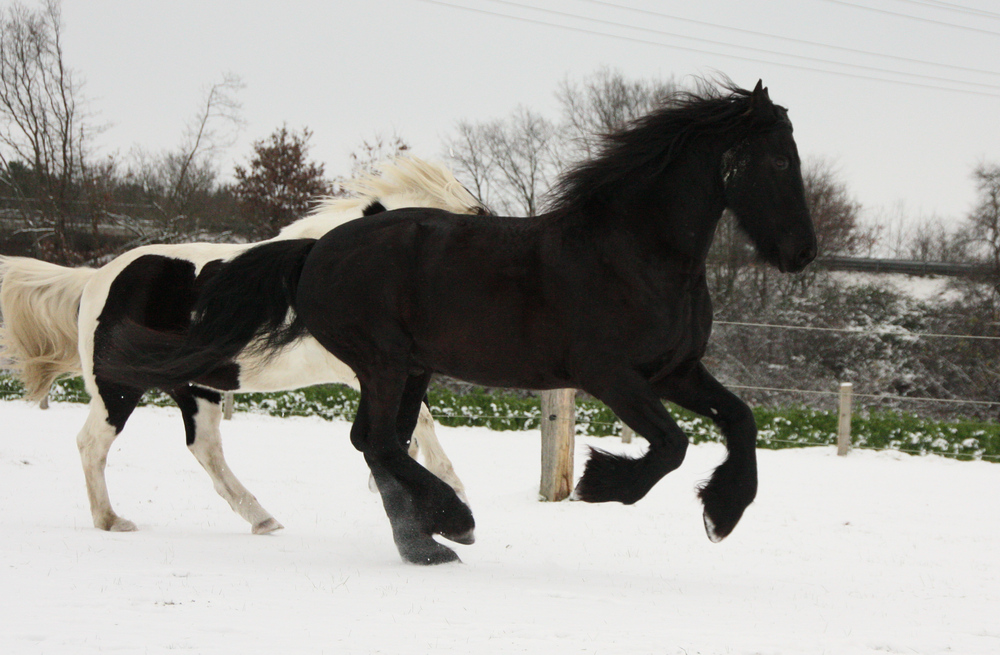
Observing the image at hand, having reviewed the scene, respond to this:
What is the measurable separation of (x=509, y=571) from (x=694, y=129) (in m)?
2.24

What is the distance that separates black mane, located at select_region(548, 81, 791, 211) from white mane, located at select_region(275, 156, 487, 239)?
1.57 m

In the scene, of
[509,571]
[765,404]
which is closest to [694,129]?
[509,571]

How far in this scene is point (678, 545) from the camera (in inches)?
217

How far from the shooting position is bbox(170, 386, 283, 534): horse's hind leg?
5.66 m

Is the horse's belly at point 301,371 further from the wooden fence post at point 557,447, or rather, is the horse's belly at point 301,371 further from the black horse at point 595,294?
the wooden fence post at point 557,447

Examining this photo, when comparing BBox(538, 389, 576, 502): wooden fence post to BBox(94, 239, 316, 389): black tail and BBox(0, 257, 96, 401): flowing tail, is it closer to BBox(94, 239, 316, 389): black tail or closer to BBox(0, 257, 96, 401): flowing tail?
BBox(94, 239, 316, 389): black tail

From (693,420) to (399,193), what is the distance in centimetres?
754

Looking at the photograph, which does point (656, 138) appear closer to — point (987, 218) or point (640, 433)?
point (640, 433)

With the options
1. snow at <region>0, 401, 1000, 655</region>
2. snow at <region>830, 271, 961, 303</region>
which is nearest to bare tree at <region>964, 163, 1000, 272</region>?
snow at <region>830, 271, 961, 303</region>

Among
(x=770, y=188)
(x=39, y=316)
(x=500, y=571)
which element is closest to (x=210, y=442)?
(x=39, y=316)

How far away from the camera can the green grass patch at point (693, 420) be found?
1129 centimetres

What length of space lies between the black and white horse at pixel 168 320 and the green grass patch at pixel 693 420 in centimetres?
422

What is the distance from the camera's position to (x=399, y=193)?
5883 millimetres

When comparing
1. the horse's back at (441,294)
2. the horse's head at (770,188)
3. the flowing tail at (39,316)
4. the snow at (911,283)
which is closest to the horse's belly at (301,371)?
the horse's back at (441,294)
